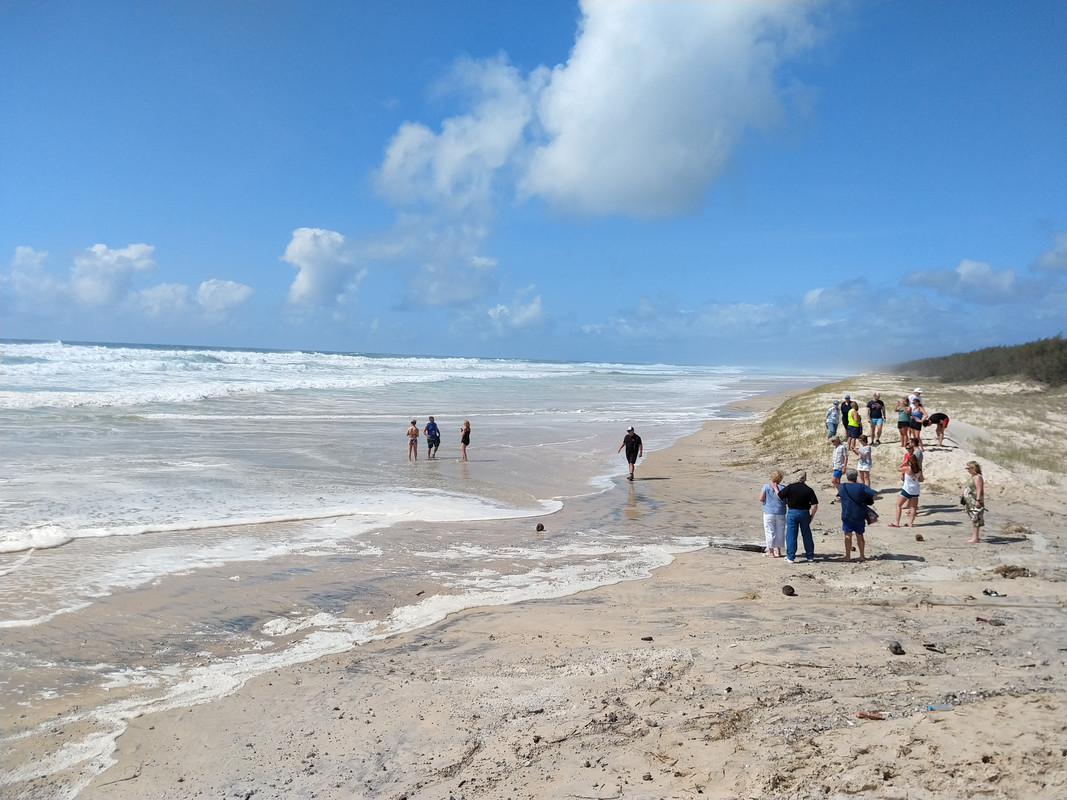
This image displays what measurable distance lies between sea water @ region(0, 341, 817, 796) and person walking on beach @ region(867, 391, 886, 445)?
7.20 meters

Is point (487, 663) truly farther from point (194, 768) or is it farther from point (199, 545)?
point (199, 545)

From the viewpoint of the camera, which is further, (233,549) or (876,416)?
(876,416)

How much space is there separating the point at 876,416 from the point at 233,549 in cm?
1661

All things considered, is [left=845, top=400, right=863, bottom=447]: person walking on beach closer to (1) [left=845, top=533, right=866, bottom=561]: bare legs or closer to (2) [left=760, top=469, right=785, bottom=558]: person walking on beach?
(1) [left=845, top=533, right=866, bottom=561]: bare legs

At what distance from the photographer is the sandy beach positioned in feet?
14.6

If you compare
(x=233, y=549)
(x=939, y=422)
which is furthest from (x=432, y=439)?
(x=939, y=422)

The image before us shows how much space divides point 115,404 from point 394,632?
100 ft

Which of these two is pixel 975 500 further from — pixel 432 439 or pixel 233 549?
pixel 432 439

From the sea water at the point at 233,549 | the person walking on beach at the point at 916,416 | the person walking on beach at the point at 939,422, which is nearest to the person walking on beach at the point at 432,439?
the sea water at the point at 233,549

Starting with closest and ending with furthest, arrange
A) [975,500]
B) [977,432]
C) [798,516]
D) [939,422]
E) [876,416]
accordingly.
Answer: [798,516], [975,500], [939,422], [876,416], [977,432]

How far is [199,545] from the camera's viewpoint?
11.0 m

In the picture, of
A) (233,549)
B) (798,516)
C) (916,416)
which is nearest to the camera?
(798,516)

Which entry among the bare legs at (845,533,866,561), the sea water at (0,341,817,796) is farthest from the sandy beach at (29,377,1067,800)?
the bare legs at (845,533,866,561)

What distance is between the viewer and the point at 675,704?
552 centimetres
